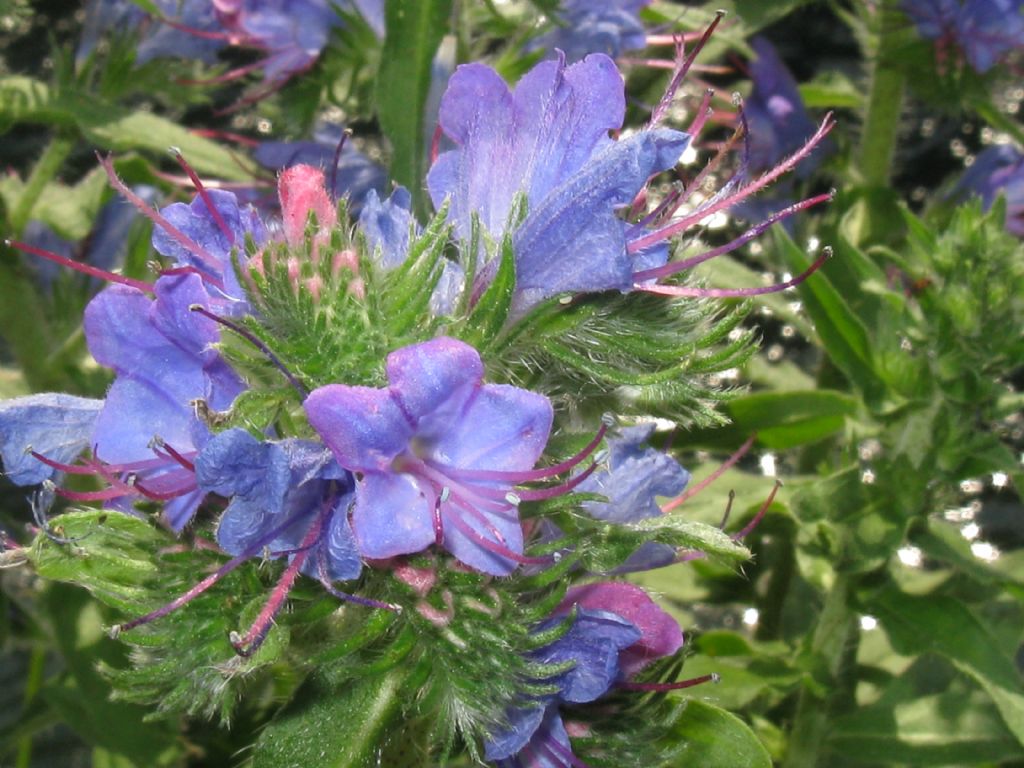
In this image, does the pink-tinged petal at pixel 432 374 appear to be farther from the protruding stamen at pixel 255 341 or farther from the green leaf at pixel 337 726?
the green leaf at pixel 337 726

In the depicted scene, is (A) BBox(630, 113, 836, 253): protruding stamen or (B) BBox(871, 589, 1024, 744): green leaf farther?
(B) BBox(871, 589, 1024, 744): green leaf

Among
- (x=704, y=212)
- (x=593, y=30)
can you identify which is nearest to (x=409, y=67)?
(x=593, y=30)

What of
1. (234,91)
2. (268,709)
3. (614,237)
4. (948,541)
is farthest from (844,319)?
(234,91)

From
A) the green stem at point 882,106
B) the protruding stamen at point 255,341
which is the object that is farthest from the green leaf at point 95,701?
the green stem at point 882,106

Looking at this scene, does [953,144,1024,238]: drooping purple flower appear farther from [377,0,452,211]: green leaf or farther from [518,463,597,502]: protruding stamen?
[518,463,597,502]: protruding stamen

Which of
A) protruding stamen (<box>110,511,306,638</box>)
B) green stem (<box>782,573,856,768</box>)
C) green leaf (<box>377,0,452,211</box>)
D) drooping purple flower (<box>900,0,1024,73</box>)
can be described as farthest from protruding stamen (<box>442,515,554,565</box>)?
drooping purple flower (<box>900,0,1024,73</box>)

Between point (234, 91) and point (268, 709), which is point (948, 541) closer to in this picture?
point (268, 709)

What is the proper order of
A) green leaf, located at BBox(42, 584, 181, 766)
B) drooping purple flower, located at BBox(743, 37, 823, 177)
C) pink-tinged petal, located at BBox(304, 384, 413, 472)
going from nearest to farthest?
pink-tinged petal, located at BBox(304, 384, 413, 472) < green leaf, located at BBox(42, 584, 181, 766) < drooping purple flower, located at BBox(743, 37, 823, 177)
